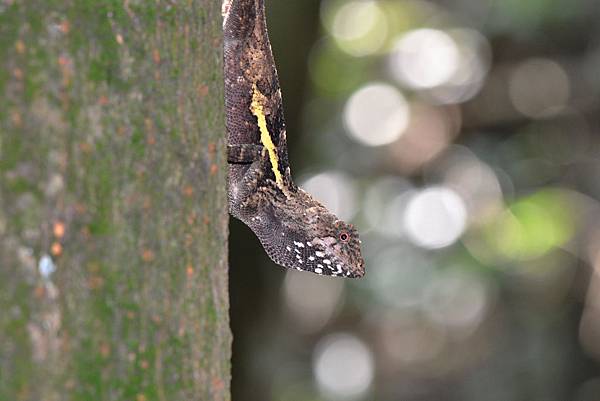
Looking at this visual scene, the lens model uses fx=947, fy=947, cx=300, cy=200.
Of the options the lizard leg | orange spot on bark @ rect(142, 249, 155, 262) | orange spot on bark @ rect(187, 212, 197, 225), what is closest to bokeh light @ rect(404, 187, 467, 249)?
the lizard leg

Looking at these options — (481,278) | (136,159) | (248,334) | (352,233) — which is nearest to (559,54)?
(481,278)

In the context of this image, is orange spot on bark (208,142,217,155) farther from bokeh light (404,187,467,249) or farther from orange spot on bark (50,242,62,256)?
bokeh light (404,187,467,249)

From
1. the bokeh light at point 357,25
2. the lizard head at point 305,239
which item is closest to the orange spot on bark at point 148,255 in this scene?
the lizard head at point 305,239

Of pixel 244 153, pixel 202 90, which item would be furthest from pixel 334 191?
pixel 202 90

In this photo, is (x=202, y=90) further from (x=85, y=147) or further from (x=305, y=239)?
(x=305, y=239)

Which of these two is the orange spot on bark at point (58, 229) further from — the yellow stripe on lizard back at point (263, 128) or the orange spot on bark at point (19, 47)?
the yellow stripe on lizard back at point (263, 128)

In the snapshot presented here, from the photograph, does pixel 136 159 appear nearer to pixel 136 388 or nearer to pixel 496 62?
pixel 136 388
